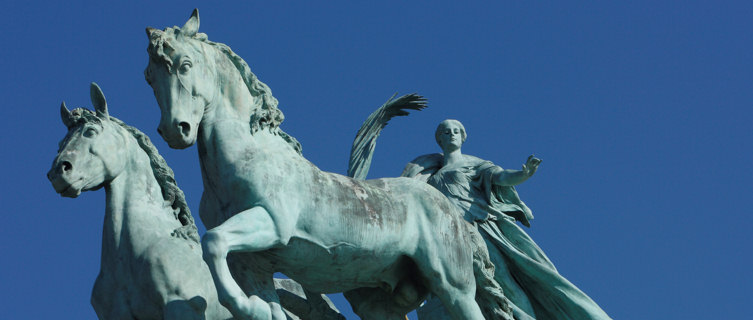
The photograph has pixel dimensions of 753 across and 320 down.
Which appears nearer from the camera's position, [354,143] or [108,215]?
[108,215]

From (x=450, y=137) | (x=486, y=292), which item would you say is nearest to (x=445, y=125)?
(x=450, y=137)

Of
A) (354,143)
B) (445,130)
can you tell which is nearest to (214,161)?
(354,143)

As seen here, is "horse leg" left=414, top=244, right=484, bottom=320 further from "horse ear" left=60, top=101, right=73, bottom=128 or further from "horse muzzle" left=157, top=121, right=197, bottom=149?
"horse ear" left=60, top=101, right=73, bottom=128

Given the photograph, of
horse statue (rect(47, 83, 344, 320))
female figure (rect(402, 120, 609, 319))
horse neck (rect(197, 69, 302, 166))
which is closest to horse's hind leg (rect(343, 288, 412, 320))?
horse statue (rect(47, 83, 344, 320))

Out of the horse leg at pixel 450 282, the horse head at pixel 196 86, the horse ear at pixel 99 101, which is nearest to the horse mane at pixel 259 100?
the horse head at pixel 196 86

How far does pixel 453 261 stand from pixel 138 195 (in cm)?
245

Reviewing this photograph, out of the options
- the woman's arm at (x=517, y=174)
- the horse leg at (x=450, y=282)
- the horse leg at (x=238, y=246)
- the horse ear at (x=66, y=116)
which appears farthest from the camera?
the woman's arm at (x=517, y=174)

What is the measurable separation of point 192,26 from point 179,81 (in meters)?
0.58

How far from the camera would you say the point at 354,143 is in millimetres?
13289

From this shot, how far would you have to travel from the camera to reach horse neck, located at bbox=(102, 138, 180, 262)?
10.9 meters

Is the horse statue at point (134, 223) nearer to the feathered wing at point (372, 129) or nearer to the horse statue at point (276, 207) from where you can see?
the horse statue at point (276, 207)

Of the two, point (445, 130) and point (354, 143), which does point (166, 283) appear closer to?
point (354, 143)

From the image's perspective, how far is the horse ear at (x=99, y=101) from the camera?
1133cm

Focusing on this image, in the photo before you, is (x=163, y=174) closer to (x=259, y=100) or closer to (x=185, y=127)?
(x=259, y=100)
